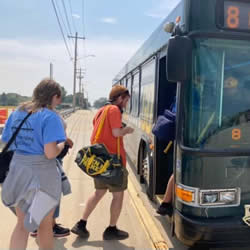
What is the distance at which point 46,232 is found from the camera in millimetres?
2631

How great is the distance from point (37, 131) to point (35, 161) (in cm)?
26

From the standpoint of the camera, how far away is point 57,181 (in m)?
2.56

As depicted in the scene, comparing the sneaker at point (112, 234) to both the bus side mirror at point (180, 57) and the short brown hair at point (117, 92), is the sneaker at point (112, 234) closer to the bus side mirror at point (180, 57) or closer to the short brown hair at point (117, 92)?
the short brown hair at point (117, 92)

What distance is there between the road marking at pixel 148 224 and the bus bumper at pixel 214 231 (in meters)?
0.69

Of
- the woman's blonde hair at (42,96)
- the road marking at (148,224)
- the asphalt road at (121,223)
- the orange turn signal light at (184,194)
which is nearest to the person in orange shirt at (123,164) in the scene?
the asphalt road at (121,223)

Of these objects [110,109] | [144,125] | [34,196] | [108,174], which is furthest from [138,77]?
[34,196]

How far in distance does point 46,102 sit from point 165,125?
4.56 feet

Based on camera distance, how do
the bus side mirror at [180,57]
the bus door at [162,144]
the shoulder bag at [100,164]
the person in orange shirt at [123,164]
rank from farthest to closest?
the bus door at [162,144] → the person in orange shirt at [123,164] → the shoulder bag at [100,164] → the bus side mirror at [180,57]

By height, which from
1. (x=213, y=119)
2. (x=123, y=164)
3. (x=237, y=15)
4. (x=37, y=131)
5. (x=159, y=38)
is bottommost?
(x=123, y=164)

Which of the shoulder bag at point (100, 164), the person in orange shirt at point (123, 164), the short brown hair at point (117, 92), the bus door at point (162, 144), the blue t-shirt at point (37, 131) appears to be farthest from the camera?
the bus door at point (162, 144)

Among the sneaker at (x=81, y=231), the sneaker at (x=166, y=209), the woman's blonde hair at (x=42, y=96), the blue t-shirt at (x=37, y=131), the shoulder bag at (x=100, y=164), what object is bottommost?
the sneaker at (x=81, y=231)

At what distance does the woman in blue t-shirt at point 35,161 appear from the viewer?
2.40m

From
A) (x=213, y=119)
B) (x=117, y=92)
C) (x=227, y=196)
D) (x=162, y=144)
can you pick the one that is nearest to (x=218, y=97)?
(x=213, y=119)

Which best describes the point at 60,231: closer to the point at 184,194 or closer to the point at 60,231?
the point at 60,231
